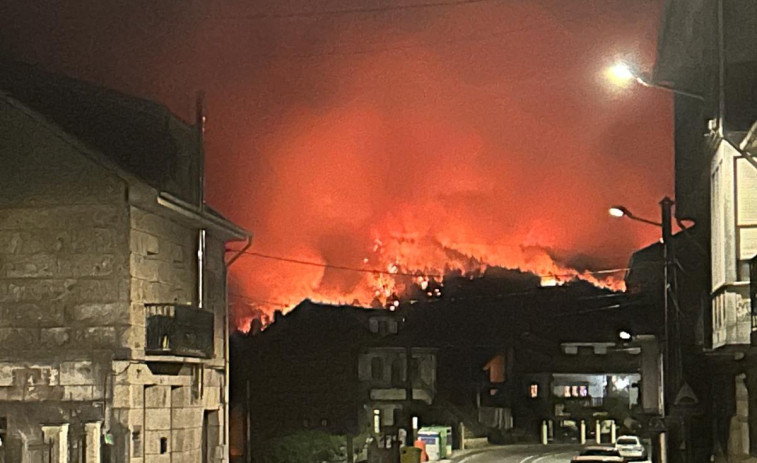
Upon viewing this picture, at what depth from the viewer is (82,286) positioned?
11.7 metres

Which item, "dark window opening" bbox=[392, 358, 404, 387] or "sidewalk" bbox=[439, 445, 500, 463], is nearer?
"sidewalk" bbox=[439, 445, 500, 463]

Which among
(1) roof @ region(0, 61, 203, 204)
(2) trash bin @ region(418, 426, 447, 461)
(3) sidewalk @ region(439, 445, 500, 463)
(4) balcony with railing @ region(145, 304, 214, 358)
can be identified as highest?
(1) roof @ region(0, 61, 203, 204)

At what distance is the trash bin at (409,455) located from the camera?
2106 centimetres

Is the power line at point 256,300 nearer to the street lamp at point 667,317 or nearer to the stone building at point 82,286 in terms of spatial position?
the stone building at point 82,286

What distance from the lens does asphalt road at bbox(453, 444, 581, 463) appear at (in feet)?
77.6

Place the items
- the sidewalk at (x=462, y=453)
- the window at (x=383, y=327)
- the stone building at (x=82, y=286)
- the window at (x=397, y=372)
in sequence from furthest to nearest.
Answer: the window at (x=397, y=372) < the window at (x=383, y=327) < the sidewalk at (x=462, y=453) < the stone building at (x=82, y=286)

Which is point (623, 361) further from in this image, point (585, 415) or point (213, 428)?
point (213, 428)

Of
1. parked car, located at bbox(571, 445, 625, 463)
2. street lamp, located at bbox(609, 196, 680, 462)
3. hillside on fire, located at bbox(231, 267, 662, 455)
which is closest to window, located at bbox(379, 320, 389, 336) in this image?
hillside on fire, located at bbox(231, 267, 662, 455)

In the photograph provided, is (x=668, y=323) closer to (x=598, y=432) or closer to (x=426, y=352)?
(x=426, y=352)

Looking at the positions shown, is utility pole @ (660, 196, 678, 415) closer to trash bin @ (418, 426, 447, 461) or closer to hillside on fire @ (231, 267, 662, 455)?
hillside on fire @ (231, 267, 662, 455)

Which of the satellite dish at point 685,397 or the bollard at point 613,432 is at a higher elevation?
the satellite dish at point 685,397

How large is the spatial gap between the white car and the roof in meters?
10.9

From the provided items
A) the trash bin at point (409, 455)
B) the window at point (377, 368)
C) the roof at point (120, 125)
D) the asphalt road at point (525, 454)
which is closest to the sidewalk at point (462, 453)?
the asphalt road at point (525, 454)

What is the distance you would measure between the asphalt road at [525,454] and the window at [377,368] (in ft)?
10.8
